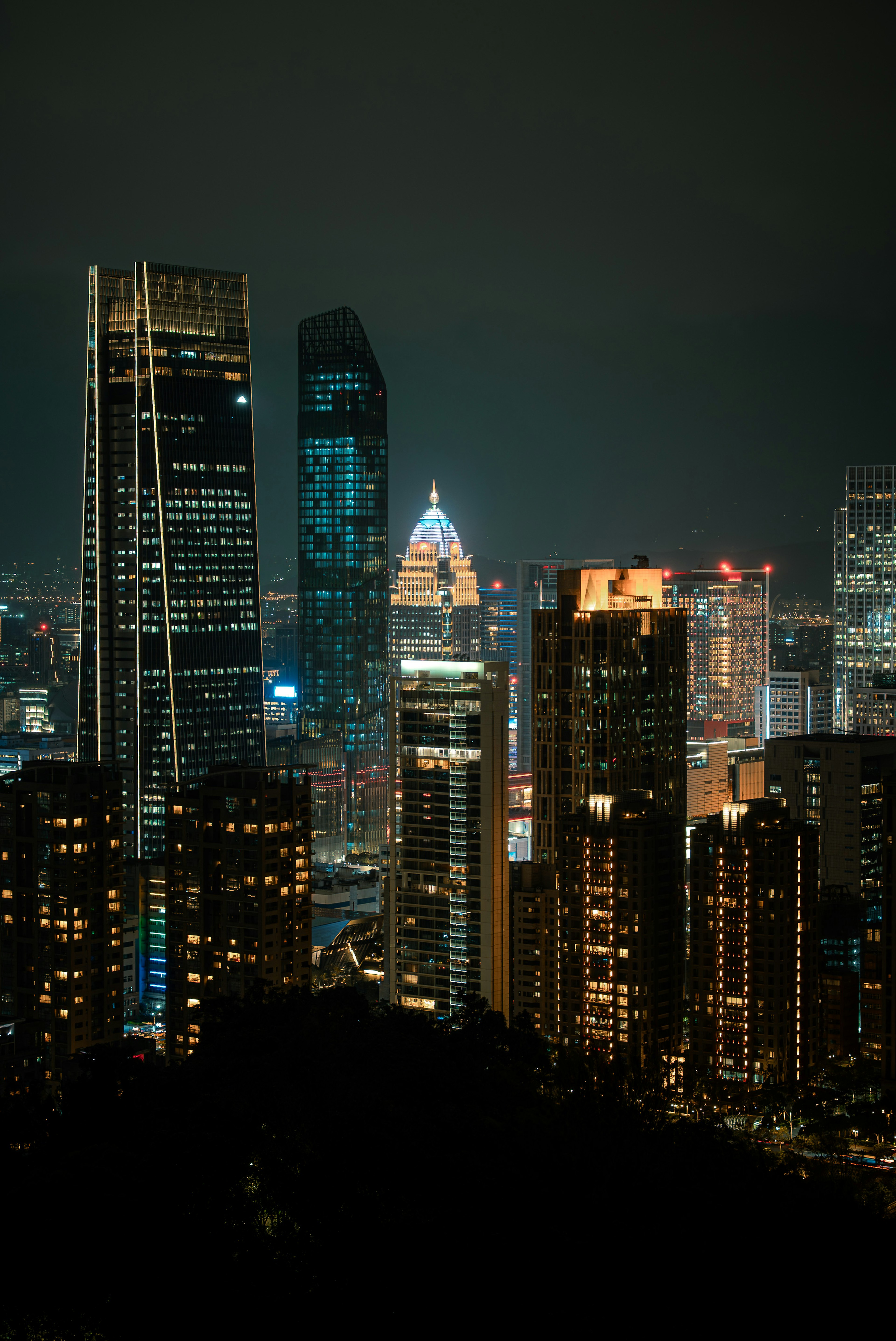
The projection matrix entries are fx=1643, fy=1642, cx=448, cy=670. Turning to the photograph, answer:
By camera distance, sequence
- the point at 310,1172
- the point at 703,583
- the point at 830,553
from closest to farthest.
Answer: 1. the point at 310,1172
2. the point at 830,553
3. the point at 703,583

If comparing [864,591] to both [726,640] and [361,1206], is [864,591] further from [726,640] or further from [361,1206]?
[361,1206]

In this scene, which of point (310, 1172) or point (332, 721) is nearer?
point (310, 1172)

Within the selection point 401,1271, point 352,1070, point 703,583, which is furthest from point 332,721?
point 401,1271

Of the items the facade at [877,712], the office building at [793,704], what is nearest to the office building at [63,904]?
the facade at [877,712]

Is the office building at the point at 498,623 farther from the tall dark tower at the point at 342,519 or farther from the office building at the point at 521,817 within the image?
the office building at the point at 521,817

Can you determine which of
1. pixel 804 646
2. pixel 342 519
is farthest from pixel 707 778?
pixel 342 519

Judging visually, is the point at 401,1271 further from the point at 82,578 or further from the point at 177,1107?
the point at 82,578
